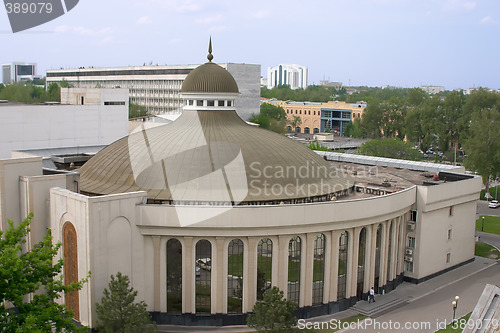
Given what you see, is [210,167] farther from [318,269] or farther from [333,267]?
[333,267]

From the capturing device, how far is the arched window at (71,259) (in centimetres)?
2811

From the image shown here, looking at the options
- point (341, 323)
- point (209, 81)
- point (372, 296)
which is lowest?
point (341, 323)

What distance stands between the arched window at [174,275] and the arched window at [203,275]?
3.07 feet

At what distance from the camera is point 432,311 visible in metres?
33.0

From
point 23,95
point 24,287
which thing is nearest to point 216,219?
point 24,287

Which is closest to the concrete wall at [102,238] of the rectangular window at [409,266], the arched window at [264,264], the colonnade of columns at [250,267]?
the colonnade of columns at [250,267]

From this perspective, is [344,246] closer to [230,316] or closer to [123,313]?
[230,316]

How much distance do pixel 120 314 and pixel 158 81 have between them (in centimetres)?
9195

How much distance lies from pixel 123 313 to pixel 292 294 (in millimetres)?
9685

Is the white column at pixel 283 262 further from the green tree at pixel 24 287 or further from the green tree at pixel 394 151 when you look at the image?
the green tree at pixel 394 151

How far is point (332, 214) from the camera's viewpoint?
30.8m

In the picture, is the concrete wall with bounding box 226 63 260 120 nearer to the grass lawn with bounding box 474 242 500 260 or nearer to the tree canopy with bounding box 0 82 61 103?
the tree canopy with bounding box 0 82 61 103

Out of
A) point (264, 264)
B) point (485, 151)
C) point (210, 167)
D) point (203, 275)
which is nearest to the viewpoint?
point (203, 275)

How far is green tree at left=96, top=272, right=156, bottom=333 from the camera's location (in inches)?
996
